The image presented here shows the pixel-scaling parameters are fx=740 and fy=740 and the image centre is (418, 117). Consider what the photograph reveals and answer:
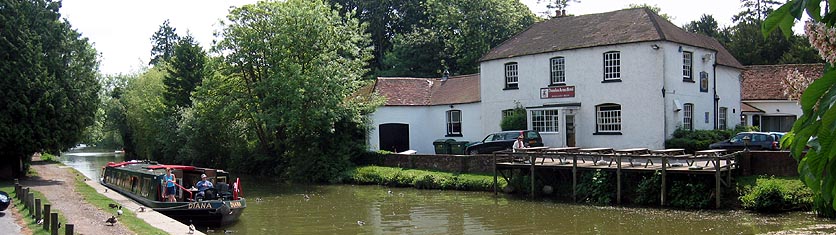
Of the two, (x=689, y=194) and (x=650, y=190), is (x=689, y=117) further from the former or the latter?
(x=689, y=194)

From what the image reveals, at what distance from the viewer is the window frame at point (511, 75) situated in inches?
1452

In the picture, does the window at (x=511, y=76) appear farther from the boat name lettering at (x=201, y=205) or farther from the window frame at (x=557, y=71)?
the boat name lettering at (x=201, y=205)

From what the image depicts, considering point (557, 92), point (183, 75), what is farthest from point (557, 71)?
point (183, 75)

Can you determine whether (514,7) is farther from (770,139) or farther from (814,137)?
(814,137)

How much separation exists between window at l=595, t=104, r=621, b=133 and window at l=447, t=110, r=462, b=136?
8951 mm

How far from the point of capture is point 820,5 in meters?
2.81

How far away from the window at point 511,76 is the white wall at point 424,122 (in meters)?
2.73

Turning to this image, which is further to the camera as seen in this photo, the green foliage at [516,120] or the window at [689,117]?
the green foliage at [516,120]

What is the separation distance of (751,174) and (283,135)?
25854 mm

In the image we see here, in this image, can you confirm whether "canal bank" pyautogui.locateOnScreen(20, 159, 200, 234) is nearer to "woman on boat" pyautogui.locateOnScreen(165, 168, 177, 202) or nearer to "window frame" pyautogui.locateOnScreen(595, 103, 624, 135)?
"woman on boat" pyautogui.locateOnScreen(165, 168, 177, 202)

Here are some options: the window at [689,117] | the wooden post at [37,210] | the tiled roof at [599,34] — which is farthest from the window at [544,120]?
the wooden post at [37,210]

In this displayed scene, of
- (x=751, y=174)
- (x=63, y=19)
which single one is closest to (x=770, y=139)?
(x=751, y=174)

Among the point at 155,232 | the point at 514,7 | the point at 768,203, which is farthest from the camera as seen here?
the point at 514,7

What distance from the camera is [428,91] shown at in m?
43.8
